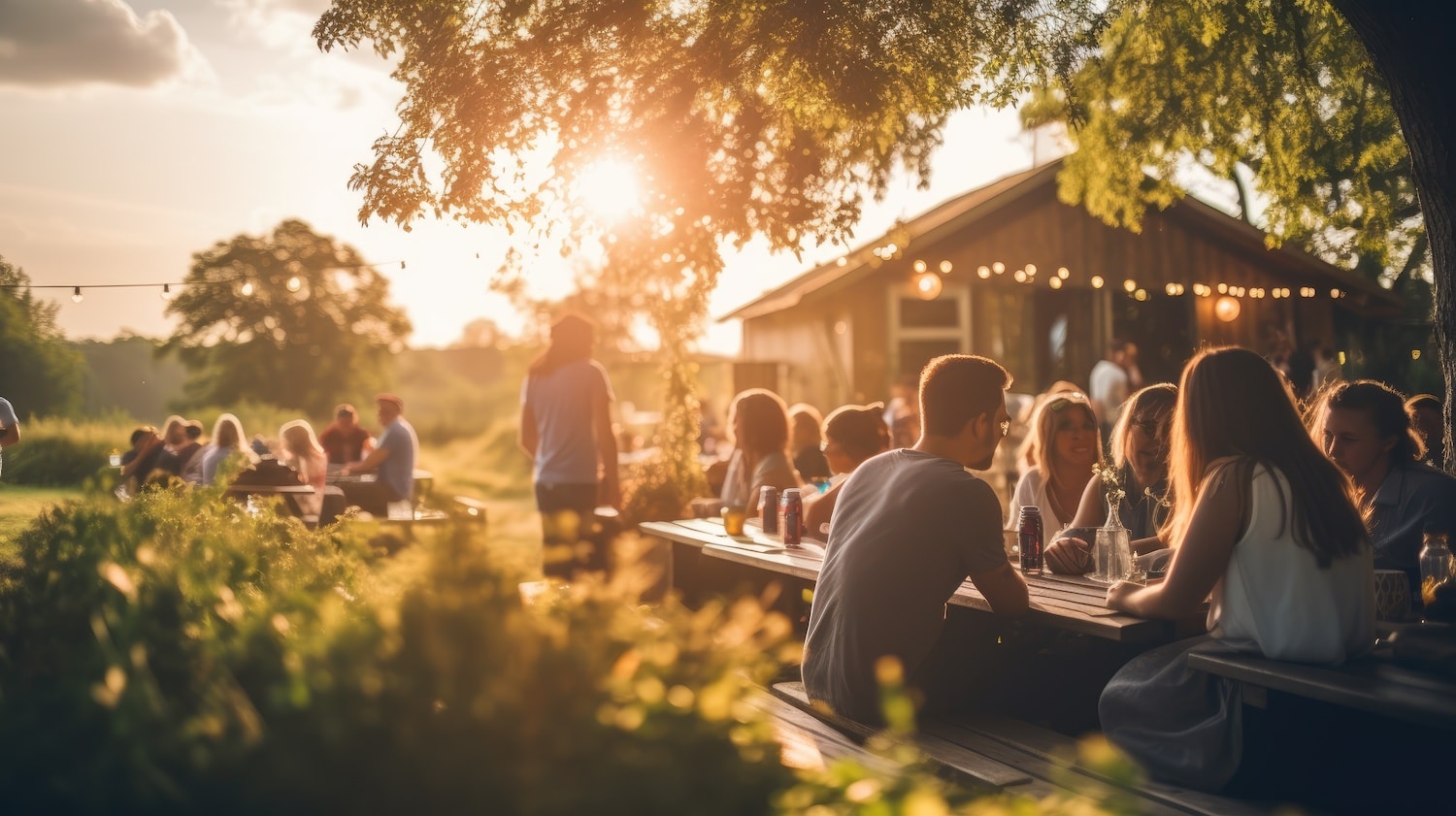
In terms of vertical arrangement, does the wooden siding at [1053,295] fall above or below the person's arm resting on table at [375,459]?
above

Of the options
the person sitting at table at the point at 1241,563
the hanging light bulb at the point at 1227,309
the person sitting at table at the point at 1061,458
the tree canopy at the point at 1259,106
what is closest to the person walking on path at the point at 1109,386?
the hanging light bulb at the point at 1227,309

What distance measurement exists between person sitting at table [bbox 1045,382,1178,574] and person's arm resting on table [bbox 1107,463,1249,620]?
4.39ft

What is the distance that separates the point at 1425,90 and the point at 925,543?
3505mm

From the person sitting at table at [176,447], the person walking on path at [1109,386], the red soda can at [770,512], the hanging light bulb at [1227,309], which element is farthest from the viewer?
the hanging light bulb at [1227,309]

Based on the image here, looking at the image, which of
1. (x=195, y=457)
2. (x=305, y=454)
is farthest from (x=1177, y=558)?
(x=305, y=454)

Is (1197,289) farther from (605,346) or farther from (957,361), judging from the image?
(605,346)

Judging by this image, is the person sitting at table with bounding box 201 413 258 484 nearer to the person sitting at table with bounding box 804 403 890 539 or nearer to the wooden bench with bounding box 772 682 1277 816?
the person sitting at table with bounding box 804 403 890 539

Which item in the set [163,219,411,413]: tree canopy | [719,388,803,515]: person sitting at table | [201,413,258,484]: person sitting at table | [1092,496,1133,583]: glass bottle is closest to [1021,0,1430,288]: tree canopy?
[719,388,803,515]: person sitting at table

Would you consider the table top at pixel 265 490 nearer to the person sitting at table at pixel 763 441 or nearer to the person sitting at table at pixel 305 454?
the person sitting at table at pixel 305 454

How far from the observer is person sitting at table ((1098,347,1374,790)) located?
3.23 metres

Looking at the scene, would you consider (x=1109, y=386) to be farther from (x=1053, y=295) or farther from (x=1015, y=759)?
(x=1015, y=759)

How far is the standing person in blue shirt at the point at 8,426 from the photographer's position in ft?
15.2

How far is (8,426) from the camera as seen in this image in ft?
15.3

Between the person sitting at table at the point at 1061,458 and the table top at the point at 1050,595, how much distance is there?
3.39 feet
